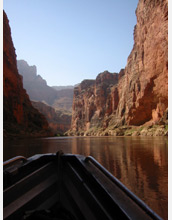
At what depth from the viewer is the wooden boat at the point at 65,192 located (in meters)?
1.61

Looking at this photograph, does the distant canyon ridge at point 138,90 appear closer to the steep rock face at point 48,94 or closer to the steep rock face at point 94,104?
the steep rock face at point 94,104

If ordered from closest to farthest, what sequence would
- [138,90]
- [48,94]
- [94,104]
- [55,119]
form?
[138,90], [94,104], [55,119], [48,94]

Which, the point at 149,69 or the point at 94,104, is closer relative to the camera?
the point at 149,69

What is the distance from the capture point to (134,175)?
473cm

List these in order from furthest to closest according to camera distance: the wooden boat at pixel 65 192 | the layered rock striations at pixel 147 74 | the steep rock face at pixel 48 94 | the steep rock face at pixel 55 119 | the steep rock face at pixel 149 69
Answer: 1. the steep rock face at pixel 48 94
2. the steep rock face at pixel 55 119
3. the layered rock striations at pixel 147 74
4. the steep rock face at pixel 149 69
5. the wooden boat at pixel 65 192

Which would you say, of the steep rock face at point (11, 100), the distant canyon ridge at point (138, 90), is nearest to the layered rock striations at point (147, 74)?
the distant canyon ridge at point (138, 90)

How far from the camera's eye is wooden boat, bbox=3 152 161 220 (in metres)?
1.61

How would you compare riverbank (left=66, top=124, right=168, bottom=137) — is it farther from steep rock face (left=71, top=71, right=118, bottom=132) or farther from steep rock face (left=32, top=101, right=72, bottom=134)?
steep rock face (left=32, top=101, right=72, bottom=134)

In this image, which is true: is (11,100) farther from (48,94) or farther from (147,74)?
(48,94)

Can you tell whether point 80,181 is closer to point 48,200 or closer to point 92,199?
point 92,199

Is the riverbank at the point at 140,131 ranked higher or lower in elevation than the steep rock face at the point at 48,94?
lower

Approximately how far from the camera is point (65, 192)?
7.33 feet

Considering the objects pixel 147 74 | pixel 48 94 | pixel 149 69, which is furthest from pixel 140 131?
pixel 48 94

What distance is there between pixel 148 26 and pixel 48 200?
1977 inches
